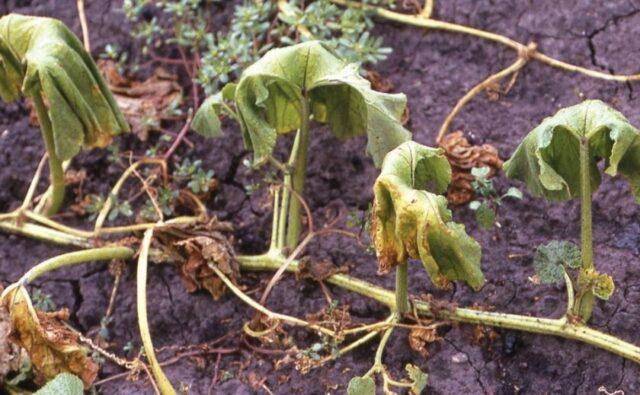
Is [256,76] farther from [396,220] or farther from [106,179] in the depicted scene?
[106,179]

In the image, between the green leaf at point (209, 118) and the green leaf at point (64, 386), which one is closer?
the green leaf at point (64, 386)

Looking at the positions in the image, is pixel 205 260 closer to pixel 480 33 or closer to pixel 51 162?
pixel 51 162

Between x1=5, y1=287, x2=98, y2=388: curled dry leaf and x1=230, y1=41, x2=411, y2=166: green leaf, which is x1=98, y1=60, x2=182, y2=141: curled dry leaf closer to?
x1=230, y1=41, x2=411, y2=166: green leaf

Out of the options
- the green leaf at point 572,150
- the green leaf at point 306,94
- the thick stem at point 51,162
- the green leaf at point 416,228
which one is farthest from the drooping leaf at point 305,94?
the thick stem at point 51,162

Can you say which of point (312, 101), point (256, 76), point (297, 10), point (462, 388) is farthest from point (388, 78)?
point (462, 388)

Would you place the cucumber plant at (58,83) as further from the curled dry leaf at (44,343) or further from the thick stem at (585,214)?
the thick stem at (585,214)
